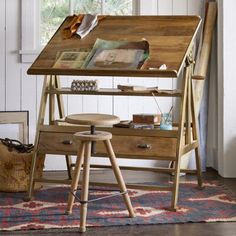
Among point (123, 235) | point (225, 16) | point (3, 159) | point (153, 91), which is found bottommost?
point (123, 235)

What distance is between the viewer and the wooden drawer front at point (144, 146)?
3.91 metres

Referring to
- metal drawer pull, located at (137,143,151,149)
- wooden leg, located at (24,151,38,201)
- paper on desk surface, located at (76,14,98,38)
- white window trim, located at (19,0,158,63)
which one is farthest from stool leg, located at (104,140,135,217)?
white window trim, located at (19,0,158,63)

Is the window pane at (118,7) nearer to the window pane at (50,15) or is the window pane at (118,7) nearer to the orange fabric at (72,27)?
the window pane at (50,15)

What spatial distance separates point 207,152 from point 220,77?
79cm

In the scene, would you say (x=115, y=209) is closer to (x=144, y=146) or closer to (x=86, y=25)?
(x=144, y=146)

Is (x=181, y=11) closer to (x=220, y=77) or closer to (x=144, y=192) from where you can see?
(x=220, y=77)

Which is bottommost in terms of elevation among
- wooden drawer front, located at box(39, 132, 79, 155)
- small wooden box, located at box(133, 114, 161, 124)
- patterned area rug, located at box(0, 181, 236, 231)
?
patterned area rug, located at box(0, 181, 236, 231)

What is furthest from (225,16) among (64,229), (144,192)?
(64,229)

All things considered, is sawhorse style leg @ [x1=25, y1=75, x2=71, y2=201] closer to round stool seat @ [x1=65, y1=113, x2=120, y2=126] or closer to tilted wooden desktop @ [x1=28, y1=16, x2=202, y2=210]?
tilted wooden desktop @ [x1=28, y1=16, x2=202, y2=210]

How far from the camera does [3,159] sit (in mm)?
4258

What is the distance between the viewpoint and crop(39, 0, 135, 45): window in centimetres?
514

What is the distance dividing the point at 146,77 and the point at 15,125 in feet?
5.40

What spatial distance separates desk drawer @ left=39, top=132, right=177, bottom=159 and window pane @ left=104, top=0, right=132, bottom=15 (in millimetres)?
1597

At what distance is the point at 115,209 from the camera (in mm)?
3773
